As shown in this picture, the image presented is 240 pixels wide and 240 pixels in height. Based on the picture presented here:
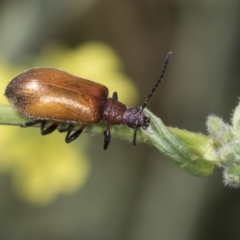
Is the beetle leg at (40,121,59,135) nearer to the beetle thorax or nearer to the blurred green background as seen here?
the beetle thorax

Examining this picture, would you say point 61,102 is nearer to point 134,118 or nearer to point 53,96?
point 53,96

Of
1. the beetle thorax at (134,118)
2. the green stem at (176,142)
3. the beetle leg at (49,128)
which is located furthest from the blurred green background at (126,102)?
the green stem at (176,142)

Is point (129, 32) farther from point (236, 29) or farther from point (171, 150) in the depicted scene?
point (171, 150)

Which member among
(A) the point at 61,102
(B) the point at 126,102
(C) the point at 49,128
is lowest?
(C) the point at 49,128

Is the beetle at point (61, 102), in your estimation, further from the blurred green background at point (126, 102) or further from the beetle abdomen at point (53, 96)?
the blurred green background at point (126, 102)

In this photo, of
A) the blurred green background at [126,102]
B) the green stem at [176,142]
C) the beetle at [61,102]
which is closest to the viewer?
the green stem at [176,142]

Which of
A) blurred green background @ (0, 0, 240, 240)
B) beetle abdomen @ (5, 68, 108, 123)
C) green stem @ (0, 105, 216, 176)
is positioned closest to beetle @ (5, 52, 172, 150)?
beetle abdomen @ (5, 68, 108, 123)

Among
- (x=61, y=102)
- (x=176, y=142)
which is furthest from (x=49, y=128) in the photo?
(x=176, y=142)
